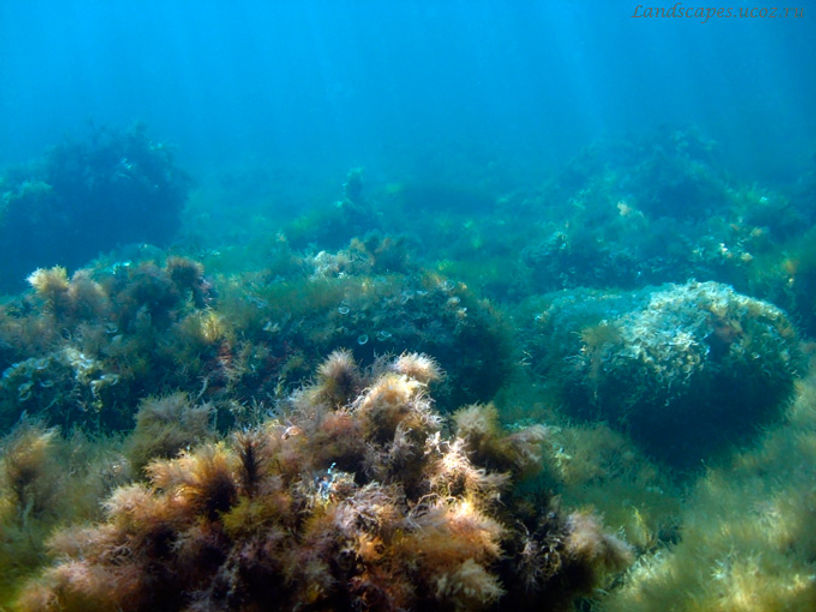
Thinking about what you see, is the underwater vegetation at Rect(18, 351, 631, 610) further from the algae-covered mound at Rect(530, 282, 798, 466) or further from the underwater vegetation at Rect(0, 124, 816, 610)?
the algae-covered mound at Rect(530, 282, 798, 466)

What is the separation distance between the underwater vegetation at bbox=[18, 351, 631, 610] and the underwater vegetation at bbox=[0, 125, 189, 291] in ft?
52.7

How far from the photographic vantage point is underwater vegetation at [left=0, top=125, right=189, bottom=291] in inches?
589

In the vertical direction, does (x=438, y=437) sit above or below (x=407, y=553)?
above

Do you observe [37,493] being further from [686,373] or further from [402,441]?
[686,373]

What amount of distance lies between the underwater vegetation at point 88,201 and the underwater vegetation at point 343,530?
52.7 ft

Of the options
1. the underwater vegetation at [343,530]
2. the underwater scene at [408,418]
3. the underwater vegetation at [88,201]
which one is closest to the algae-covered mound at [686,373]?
the underwater scene at [408,418]

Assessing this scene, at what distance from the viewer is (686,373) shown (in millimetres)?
5750

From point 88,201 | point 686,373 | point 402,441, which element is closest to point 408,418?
point 402,441

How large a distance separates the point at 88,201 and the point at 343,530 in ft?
62.1

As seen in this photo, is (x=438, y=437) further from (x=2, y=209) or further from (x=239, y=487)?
(x=2, y=209)

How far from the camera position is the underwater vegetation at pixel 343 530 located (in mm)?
2256

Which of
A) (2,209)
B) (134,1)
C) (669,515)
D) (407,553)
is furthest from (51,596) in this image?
(134,1)

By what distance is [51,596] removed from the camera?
2355mm

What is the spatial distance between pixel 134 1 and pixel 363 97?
51947 mm
